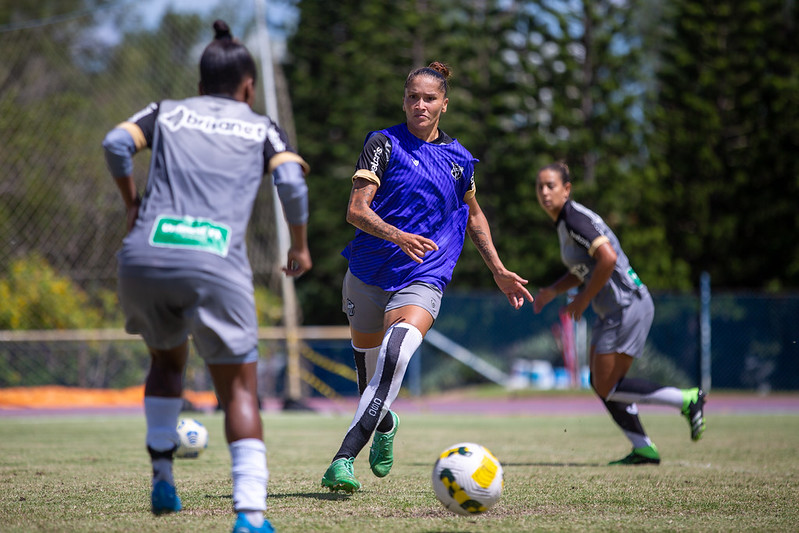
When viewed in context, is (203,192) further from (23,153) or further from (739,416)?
(23,153)

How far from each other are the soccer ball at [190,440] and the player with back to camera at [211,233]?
3.46 metres

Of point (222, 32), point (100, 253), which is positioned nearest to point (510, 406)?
point (100, 253)

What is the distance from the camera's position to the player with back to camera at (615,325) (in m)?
6.77

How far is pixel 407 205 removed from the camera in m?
5.12

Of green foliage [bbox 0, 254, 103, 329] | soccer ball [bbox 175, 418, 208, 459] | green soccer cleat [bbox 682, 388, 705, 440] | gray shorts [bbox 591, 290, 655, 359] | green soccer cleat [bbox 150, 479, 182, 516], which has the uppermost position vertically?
gray shorts [bbox 591, 290, 655, 359]

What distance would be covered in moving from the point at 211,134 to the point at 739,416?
490 inches

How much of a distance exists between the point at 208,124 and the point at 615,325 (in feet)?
14.0

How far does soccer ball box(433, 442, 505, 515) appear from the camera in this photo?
3.95m

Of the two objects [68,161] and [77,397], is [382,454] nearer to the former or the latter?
[77,397]

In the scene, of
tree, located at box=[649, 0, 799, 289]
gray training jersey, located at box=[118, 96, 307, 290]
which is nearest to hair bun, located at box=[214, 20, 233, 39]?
gray training jersey, located at box=[118, 96, 307, 290]

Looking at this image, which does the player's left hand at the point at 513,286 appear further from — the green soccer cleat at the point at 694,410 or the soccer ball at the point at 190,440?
the soccer ball at the point at 190,440

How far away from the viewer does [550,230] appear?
27.8m

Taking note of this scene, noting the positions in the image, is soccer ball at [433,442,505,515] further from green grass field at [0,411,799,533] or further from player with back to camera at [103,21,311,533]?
player with back to camera at [103,21,311,533]

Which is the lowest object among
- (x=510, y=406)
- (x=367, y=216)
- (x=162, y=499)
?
(x=510, y=406)
